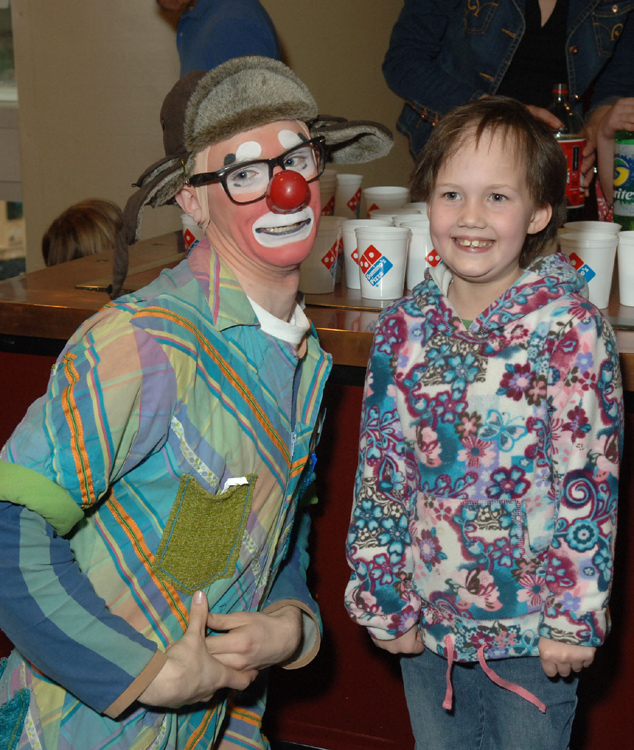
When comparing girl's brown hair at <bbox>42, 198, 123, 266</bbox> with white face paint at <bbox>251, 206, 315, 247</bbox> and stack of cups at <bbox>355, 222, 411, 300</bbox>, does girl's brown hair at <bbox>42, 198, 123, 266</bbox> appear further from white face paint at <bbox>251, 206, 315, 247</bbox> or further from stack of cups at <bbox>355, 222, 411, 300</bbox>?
white face paint at <bbox>251, 206, 315, 247</bbox>

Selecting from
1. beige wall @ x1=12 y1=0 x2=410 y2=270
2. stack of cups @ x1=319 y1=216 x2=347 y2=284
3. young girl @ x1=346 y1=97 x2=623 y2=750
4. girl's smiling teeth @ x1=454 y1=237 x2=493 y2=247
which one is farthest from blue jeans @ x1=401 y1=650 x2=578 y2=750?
beige wall @ x1=12 y1=0 x2=410 y2=270

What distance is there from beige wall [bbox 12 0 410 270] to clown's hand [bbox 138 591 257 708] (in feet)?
10.4

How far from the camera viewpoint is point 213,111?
3.51ft

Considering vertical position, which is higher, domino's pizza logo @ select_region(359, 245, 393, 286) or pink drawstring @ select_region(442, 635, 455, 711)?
domino's pizza logo @ select_region(359, 245, 393, 286)

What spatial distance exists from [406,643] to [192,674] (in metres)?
0.33

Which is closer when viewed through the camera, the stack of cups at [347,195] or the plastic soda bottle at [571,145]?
the plastic soda bottle at [571,145]

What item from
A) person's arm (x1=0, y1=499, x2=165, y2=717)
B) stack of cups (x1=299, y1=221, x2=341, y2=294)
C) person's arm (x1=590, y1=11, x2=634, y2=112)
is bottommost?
person's arm (x1=0, y1=499, x2=165, y2=717)

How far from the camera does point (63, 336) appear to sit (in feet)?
5.33

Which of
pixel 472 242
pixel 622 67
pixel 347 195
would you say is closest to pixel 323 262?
pixel 347 195

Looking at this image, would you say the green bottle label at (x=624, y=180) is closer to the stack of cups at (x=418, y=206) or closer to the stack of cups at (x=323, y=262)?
the stack of cups at (x=418, y=206)

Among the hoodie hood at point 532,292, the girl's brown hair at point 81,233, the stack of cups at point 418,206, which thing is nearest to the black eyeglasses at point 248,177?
the hoodie hood at point 532,292

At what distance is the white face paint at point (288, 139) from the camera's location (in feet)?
3.65

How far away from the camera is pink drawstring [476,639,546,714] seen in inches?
46.3

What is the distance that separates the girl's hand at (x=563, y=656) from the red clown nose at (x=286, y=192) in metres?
0.63
